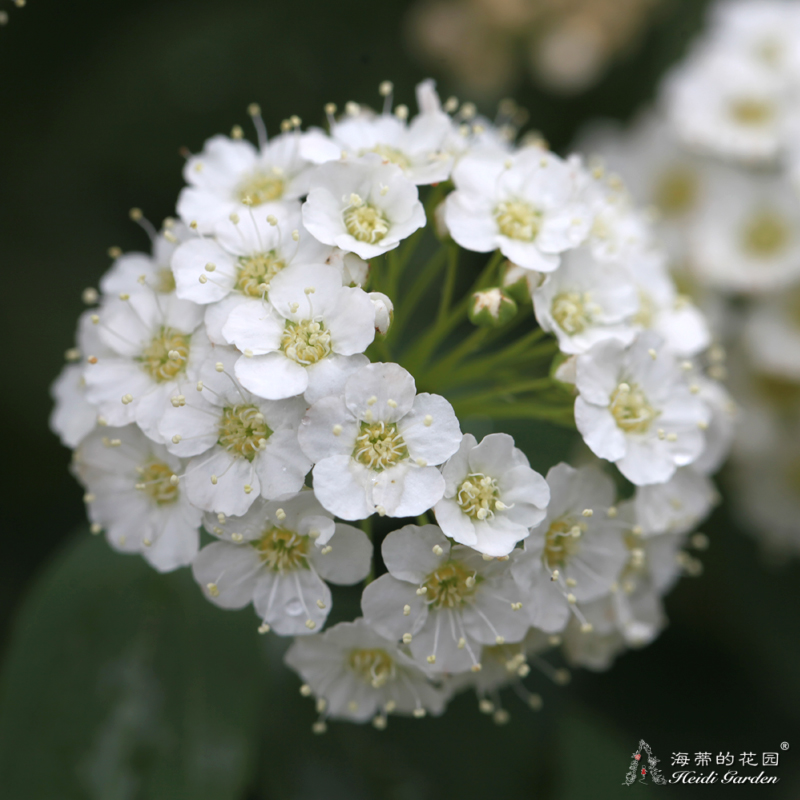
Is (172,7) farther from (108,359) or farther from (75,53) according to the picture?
(108,359)

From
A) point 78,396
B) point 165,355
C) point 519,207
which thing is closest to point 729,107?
point 519,207

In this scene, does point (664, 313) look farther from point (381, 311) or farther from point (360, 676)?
point (360, 676)

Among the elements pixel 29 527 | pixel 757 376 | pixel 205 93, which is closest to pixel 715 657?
pixel 757 376

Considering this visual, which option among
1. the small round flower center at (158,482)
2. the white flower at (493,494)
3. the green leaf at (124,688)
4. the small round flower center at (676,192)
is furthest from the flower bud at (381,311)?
the small round flower center at (676,192)

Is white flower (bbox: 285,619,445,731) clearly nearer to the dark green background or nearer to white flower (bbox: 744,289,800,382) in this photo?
the dark green background

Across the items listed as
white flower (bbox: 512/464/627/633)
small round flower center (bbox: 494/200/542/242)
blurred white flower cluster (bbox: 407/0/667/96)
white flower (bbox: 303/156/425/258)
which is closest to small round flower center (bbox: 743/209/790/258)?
blurred white flower cluster (bbox: 407/0/667/96)

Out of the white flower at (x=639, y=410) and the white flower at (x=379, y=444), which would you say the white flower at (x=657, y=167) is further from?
the white flower at (x=379, y=444)

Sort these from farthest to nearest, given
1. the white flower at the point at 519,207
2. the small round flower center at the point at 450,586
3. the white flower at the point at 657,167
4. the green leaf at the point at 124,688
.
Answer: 1. the white flower at the point at 657,167
2. the green leaf at the point at 124,688
3. the white flower at the point at 519,207
4. the small round flower center at the point at 450,586
